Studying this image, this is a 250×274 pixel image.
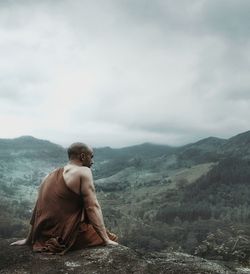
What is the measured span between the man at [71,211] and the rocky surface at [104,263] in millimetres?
262

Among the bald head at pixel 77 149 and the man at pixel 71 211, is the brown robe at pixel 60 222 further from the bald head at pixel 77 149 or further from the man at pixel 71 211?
the bald head at pixel 77 149

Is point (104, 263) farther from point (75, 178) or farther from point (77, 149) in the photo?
point (77, 149)

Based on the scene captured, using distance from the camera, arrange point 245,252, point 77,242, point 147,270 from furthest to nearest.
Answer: point 245,252, point 77,242, point 147,270

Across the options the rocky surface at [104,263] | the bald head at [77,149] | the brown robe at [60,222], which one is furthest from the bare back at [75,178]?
the rocky surface at [104,263]

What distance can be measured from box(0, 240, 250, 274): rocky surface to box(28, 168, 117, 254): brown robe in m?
0.23

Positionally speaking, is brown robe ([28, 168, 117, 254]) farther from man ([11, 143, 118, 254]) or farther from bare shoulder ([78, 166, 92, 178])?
bare shoulder ([78, 166, 92, 178])

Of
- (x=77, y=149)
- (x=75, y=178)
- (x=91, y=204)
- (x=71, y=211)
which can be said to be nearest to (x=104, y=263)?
(x=91, y=204)

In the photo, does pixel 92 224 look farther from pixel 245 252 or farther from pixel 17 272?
pixel 245 252

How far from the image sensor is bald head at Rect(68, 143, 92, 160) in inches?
367

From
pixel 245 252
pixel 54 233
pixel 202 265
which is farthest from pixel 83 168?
pixel 245 252

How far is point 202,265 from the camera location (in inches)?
321

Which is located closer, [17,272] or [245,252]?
[17,272]

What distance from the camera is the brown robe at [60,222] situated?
898 cm

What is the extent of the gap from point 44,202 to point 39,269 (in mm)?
1600
